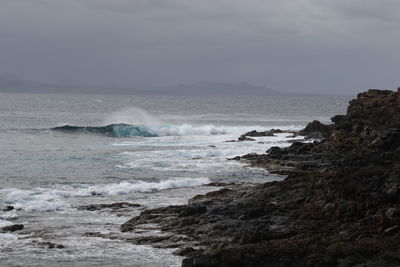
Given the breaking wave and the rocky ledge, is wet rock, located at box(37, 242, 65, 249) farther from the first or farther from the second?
the breaking wave

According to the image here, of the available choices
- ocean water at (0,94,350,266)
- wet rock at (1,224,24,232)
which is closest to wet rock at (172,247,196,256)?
ocean water at (0,94,350,266)

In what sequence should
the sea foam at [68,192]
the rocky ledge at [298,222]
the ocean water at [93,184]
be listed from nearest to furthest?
the rocky ledge at [298,222]
the ocean water at [93,184]
the sea foam at [68,192]

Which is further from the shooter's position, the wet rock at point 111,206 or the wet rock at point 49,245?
the wet rock at point 111,206

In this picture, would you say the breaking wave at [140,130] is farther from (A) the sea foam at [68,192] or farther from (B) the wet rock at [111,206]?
(B) the wet rock at [111,206]

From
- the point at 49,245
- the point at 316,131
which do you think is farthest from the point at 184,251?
the point at 316,131

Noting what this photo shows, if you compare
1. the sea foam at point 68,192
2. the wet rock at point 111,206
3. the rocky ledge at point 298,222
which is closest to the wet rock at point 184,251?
the rocky ledge at point 298,222

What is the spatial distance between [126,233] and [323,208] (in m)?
7.31

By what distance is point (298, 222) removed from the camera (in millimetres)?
23281

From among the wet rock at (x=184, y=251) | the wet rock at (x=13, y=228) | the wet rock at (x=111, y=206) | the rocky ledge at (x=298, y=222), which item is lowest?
the wet rock at (x=13, y=228)

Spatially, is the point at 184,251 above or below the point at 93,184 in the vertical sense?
above

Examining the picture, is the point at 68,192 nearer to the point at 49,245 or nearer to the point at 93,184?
the point at 93,184

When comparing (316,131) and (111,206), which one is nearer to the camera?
(111,206)

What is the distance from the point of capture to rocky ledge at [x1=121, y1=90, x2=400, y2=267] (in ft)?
62.2

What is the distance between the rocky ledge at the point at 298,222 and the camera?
62.2 feet
